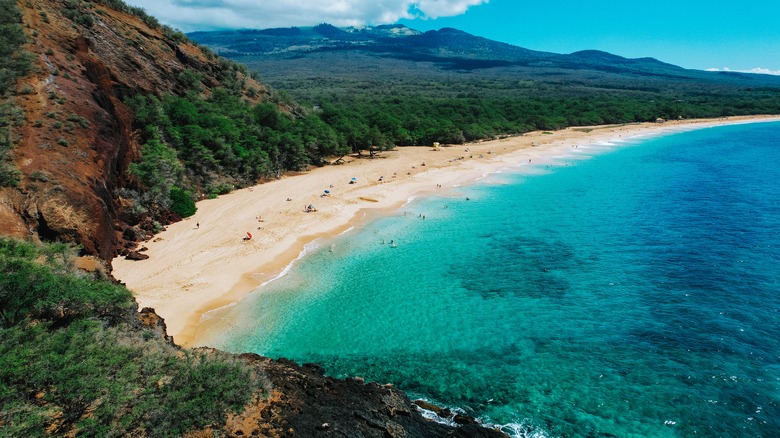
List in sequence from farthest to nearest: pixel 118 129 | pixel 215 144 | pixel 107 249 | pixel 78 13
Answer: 1. pixel 215 144
2. pixel 78 13
3. pixel 118 129
4. pixel 107 249

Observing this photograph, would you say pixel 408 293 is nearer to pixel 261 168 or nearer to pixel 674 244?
pixel 674 244

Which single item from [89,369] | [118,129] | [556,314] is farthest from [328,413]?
[118,129]

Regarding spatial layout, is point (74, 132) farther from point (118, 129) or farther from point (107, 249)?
point (107, 249)

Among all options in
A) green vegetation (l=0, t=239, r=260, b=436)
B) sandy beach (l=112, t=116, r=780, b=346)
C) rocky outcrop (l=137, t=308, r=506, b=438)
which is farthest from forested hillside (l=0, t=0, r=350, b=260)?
rocky outcrop (l=137, t=308, r=506, b=438)

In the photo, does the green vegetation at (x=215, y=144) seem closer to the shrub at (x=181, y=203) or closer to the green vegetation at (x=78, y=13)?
the shrub at (x=181, y=203)

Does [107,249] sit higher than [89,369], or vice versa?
[89,369]
